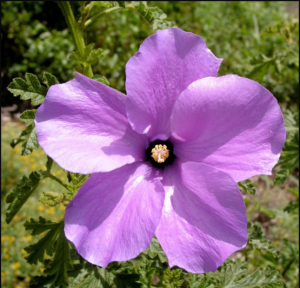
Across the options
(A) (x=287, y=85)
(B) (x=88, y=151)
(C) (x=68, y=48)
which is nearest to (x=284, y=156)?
(B) (x=88, y=151)

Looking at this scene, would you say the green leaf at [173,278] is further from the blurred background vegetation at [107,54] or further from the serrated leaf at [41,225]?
the blurred background vegetation at [107,54]

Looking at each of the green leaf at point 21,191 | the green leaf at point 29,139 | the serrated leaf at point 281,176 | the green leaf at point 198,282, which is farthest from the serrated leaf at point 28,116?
the serrated leaf at point 281,176

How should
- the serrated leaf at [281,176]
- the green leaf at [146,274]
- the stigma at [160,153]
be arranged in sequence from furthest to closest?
the serrated leaf at [281,176]
the green leaf at [146,274]
the stigma at [160,153]

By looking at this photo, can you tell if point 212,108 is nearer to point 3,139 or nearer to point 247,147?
point 247,147

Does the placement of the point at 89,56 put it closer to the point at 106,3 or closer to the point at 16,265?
the point at 106,3

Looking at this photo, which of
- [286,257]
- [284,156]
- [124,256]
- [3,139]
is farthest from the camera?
[3,139]

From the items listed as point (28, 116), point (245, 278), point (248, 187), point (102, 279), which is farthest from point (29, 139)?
point (245, 278)

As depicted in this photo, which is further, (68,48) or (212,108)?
(68,48)
